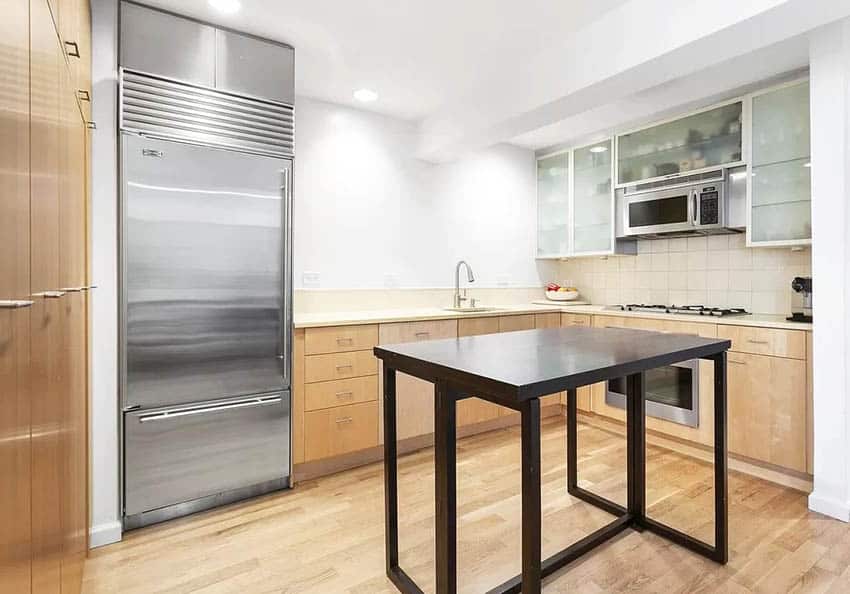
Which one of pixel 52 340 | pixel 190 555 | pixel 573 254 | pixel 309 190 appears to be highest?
pixel 309 190

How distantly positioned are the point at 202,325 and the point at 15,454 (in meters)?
1.59

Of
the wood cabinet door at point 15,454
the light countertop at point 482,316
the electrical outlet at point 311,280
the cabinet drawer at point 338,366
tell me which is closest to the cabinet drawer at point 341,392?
the cabinet drawer at point 338,366

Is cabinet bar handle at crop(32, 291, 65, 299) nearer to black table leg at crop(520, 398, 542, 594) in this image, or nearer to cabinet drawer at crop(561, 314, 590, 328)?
black table leg at crop(520, 398, 542, 594)

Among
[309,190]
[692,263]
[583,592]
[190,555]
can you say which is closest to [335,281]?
[309,190]

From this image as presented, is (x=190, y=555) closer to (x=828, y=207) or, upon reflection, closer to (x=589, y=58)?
(x=589, y=58)

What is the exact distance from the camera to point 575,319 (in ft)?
12.6

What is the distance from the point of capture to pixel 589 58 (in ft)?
7.93

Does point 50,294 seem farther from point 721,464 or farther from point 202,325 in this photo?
point 721,464

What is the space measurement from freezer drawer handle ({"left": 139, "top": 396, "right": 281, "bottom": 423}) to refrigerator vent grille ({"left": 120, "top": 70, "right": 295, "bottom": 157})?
1366 mm

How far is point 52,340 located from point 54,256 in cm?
22

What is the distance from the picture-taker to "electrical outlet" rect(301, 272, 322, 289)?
3337mm

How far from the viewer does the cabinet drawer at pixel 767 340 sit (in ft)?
8.52

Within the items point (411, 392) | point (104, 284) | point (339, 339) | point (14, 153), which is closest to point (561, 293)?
point (411, 392)

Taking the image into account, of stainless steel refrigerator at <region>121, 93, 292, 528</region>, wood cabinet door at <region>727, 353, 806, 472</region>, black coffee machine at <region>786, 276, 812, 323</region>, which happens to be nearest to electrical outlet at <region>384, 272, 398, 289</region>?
stainless steel refrigerator at <region>121, 93, 292, 528</region>
